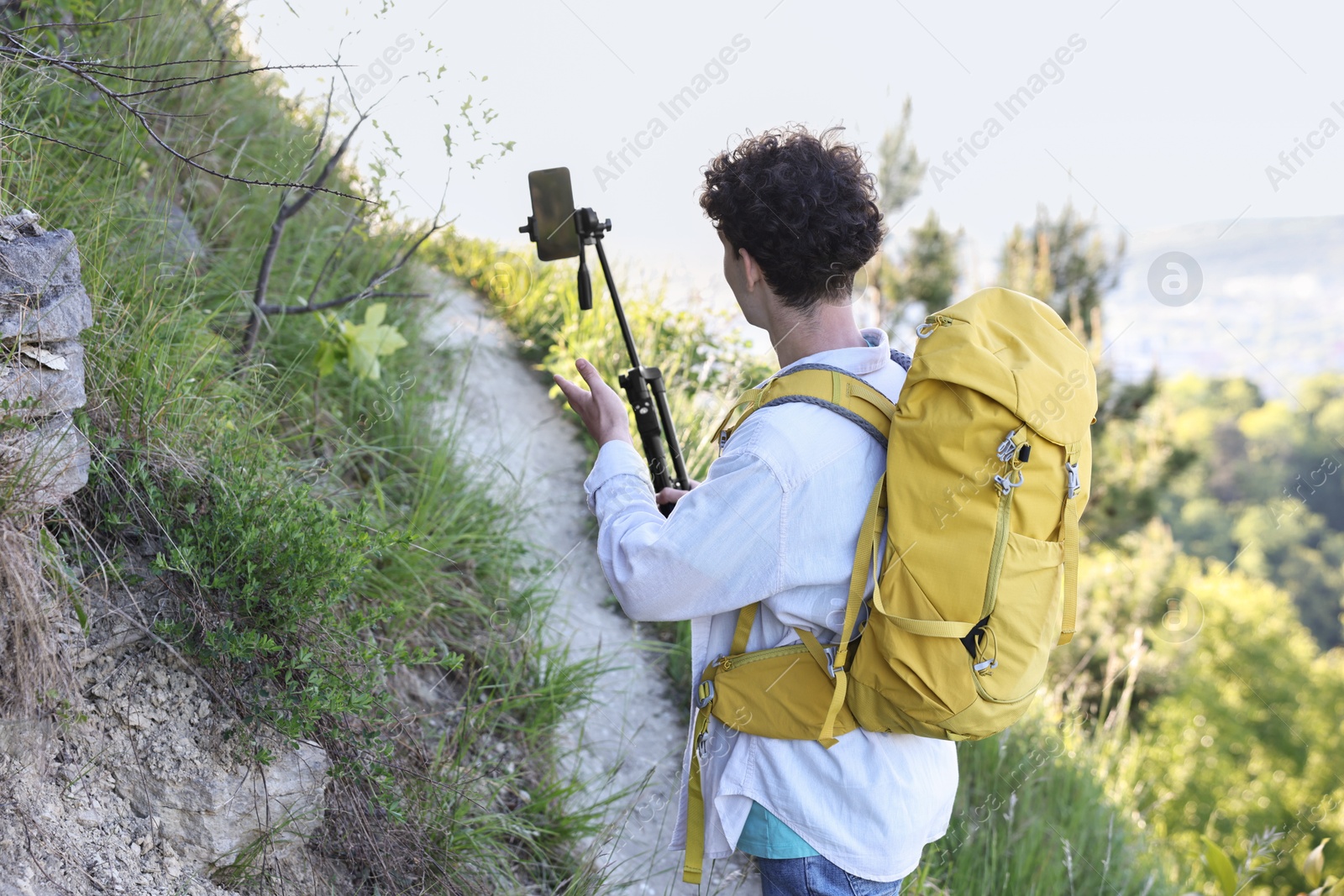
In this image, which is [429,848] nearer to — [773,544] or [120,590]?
[120,590]

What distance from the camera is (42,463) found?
1904 millimetres

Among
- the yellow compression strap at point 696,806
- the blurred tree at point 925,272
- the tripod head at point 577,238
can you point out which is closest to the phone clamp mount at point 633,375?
the tripod head at point 577,238

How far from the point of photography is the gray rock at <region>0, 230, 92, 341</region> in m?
1.97

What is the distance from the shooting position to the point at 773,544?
1.55 meters

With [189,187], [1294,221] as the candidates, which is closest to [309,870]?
[189,187]

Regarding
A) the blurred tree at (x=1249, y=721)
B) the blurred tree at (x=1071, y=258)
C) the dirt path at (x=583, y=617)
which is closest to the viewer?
the dirt path at (x=583, y=617)

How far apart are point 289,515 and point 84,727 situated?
2.12ft

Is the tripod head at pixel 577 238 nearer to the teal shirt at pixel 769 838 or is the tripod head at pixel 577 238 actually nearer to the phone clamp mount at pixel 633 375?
the phone clamp mount at pixel 633 375

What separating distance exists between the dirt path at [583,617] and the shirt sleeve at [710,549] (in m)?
1.26

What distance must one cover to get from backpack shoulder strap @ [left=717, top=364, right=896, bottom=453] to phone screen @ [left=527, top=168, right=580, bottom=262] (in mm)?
673

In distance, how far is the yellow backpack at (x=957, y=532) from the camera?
1.50 meters

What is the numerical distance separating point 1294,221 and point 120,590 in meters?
40.2

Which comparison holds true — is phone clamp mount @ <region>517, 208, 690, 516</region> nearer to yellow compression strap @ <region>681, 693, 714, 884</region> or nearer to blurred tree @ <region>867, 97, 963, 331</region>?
yellow compression strap @ <region>681, 693, 714, 884</region>

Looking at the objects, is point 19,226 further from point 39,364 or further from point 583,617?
point 583,617
